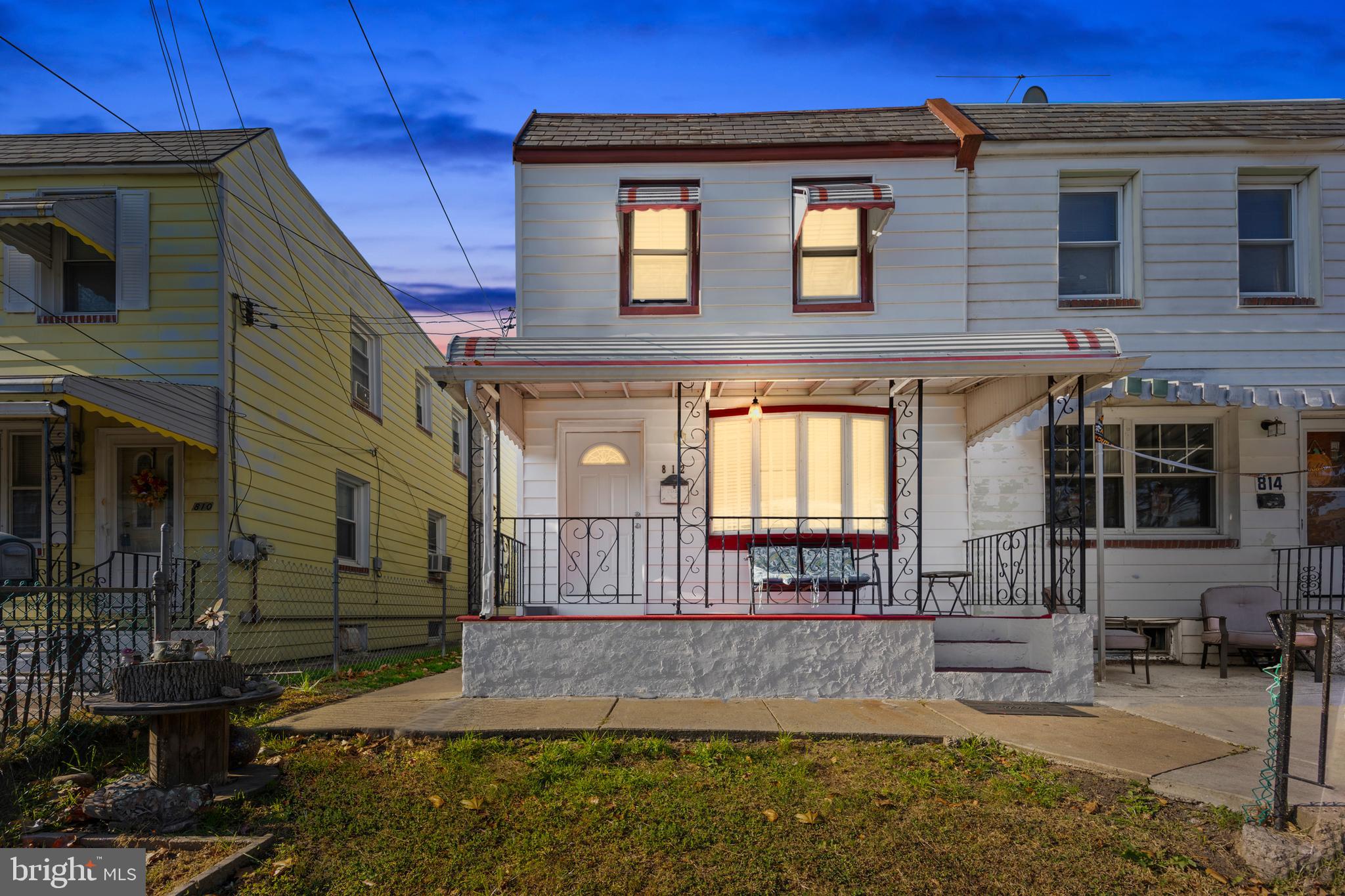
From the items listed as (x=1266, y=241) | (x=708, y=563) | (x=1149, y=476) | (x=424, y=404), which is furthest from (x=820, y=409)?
(x=424, y=404)

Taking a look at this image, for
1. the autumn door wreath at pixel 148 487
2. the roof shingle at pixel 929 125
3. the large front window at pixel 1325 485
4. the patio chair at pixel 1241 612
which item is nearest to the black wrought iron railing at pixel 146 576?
the autumn door wreath at pixel 148 487

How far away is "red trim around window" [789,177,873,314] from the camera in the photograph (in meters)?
10.7

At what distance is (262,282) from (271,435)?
185 centimetres

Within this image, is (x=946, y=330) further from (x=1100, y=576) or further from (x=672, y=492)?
(x=672, y=492)

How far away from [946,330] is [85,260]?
9.80 metres

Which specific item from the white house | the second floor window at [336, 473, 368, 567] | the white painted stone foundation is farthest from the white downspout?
the second floor window at [336, 473, 368, 567]

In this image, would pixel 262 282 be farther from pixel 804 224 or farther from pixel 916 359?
pixel 916 359

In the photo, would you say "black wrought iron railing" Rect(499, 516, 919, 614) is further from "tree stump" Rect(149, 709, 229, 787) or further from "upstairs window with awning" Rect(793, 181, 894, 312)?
"tree stump" Rect(149, 709, 229, 787)

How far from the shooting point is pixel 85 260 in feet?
35.7

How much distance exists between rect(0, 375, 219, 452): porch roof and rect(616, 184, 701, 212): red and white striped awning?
194 inches

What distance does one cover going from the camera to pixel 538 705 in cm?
759

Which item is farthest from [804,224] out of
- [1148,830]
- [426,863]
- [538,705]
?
[426,863]

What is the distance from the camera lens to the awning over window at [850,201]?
33.7 ft

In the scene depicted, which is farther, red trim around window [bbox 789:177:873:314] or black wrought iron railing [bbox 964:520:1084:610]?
red trim around window [bbox 789:177:873:314]
